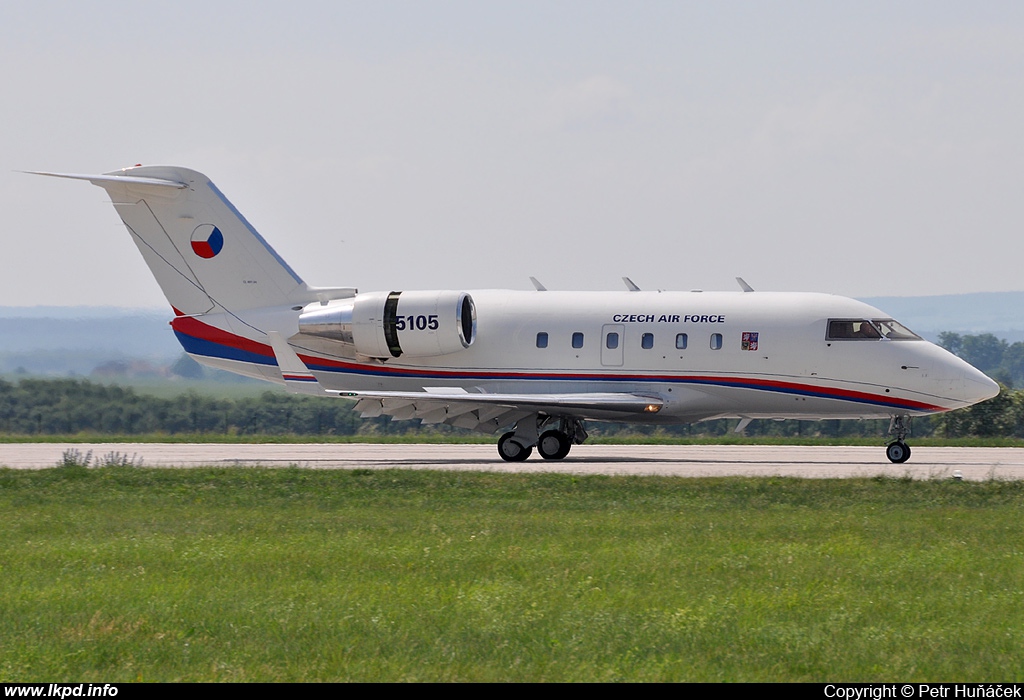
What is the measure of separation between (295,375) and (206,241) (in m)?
3.95

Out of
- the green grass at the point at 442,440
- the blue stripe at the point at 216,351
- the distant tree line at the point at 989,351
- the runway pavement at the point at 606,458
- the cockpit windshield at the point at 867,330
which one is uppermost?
the cockpit windshield at the point at 867,330

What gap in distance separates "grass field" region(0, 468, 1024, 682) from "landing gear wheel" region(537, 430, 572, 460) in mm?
7790

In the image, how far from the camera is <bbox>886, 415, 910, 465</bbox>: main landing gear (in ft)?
80.2

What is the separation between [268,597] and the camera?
9.99m

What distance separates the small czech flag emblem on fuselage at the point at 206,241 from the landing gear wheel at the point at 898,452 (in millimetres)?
15450

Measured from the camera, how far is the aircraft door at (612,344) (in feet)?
84.1

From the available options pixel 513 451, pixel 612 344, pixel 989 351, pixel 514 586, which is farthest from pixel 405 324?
pixel 989 351

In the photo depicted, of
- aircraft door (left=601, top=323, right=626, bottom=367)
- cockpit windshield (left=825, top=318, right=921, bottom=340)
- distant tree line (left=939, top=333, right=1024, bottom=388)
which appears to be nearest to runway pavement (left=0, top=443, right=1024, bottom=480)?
aircraft door (left=601, top=323, right=626, bottom=367)

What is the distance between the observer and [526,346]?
26234mm

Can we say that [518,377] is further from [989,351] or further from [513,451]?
[989,351]

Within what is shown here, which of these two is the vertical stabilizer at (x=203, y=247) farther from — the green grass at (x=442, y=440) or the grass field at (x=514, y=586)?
the grass field at (x=514, y=586)

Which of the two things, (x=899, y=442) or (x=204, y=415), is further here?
(x=204, y=415)

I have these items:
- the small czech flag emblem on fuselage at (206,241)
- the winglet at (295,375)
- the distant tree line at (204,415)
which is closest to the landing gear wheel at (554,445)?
the winglet at (295,375)

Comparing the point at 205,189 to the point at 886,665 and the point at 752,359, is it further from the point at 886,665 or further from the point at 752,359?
the point at 886,665
